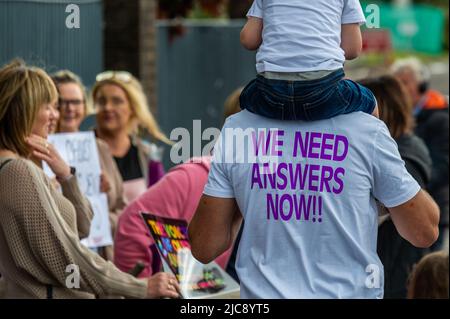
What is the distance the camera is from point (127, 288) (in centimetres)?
471

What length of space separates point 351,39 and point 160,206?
7.14 ft

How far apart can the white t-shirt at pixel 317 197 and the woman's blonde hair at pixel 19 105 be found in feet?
5.30

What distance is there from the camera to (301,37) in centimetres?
329

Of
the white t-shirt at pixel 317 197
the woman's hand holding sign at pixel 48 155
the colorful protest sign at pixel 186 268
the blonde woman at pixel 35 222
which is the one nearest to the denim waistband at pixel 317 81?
the white t-shirt at pixel 317 197

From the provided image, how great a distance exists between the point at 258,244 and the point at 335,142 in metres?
0.37

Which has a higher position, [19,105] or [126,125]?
[19,105]

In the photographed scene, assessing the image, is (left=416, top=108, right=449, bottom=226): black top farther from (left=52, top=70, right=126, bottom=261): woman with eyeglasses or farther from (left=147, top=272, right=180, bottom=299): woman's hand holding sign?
(left=147, top=272, right=180, bottom=299): woman's hand holding sign

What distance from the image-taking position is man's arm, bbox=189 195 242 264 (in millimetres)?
3369

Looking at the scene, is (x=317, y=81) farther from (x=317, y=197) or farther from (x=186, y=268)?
(x=186, y=268)

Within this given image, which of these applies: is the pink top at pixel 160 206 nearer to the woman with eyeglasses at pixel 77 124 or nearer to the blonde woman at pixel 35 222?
the blonde woman at pixel 35 222

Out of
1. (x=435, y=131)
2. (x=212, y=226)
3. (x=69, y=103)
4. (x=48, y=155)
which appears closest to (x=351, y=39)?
(x=212, y=226)

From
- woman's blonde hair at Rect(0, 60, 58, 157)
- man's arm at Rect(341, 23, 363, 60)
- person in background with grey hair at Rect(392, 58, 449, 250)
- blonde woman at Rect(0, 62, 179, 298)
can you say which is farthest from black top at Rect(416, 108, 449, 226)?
man's arm at Rect(341, 23, 363, 60)

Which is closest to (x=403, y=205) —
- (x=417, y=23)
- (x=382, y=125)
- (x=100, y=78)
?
(x=382, y=125)

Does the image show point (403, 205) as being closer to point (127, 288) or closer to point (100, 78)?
point (127, 288)
